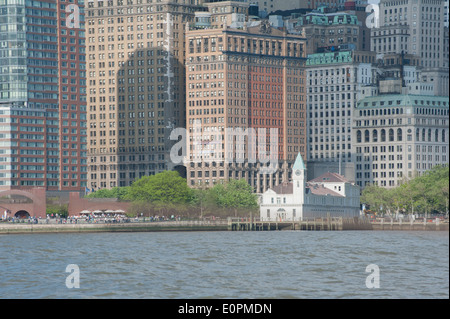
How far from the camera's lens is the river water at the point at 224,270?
9112 centimetres

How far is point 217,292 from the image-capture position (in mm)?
92062

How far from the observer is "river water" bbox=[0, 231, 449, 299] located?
91.1 m

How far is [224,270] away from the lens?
114000 mm

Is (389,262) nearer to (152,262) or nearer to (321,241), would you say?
(152,262)

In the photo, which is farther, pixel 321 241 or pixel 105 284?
pixel 321 241

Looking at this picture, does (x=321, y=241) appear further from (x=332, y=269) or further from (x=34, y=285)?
(x=34, y=285)

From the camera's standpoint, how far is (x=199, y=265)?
121500 millimetres
